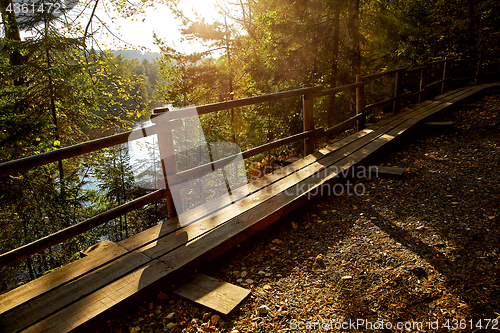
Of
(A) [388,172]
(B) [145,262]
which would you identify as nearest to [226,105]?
(B) [145,262]

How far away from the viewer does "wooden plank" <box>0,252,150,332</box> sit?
159cm

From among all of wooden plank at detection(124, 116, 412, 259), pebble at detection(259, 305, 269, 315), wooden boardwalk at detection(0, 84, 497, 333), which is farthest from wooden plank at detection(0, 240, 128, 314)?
pebble at detection(259, 305, 269, 315)

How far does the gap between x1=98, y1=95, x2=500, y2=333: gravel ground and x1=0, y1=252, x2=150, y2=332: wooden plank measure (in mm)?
263

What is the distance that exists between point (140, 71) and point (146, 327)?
58.8 meters

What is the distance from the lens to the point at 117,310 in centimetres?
169

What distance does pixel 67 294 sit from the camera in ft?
5.82

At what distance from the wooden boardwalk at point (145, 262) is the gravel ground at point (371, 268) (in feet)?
0.64

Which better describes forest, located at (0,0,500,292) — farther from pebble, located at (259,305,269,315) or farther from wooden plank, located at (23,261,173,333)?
pebble, located at (259,305,269,315)

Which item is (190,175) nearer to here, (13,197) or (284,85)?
(13,197)

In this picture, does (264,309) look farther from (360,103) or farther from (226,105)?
(360,103)

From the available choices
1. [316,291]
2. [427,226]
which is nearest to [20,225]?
[316,291]

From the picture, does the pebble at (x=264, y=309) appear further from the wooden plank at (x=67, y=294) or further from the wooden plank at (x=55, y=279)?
the wooden plank at (x=55, y=279)

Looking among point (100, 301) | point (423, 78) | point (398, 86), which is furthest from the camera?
point (423, 78)

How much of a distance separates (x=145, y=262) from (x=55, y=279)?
576 millimetres
